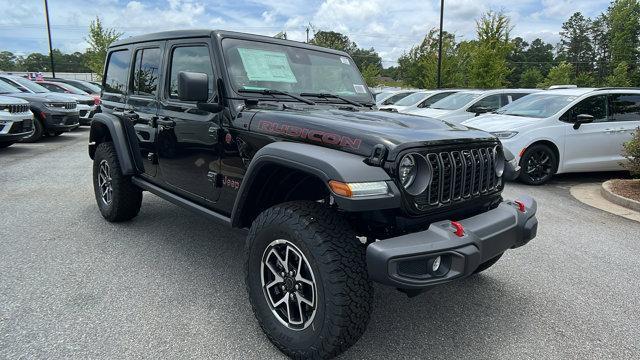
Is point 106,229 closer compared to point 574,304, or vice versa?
point 574,304

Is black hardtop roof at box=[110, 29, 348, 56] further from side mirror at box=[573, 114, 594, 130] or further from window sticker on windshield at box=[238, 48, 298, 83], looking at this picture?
side mirror at box=[573, 114, 594, 130]

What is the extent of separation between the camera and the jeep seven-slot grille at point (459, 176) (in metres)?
2.49

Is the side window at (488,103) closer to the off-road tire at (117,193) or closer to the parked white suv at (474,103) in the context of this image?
the parked white suv at (474,103)

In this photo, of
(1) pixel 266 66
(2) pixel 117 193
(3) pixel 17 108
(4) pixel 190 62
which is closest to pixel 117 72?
(2) pixel 117 193

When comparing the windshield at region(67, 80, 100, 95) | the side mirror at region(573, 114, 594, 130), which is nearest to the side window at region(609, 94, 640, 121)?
the side mirror at region(573, 114, 594, 130)

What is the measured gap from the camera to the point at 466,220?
2617 millimetres

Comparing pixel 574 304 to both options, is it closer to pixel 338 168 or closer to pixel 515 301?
pixel 515 301

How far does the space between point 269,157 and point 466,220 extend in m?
1.19

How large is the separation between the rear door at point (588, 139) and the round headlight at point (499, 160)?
5.24 m

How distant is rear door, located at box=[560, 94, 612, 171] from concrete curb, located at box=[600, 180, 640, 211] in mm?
683

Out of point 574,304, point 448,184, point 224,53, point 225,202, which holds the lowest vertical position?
point 574,304

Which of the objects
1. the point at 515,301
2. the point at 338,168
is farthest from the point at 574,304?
the point at 338,168

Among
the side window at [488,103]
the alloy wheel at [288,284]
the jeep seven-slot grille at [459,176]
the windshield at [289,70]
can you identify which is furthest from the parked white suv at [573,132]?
the alloy wheel at [288,284]

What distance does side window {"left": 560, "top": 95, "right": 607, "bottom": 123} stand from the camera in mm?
7621
